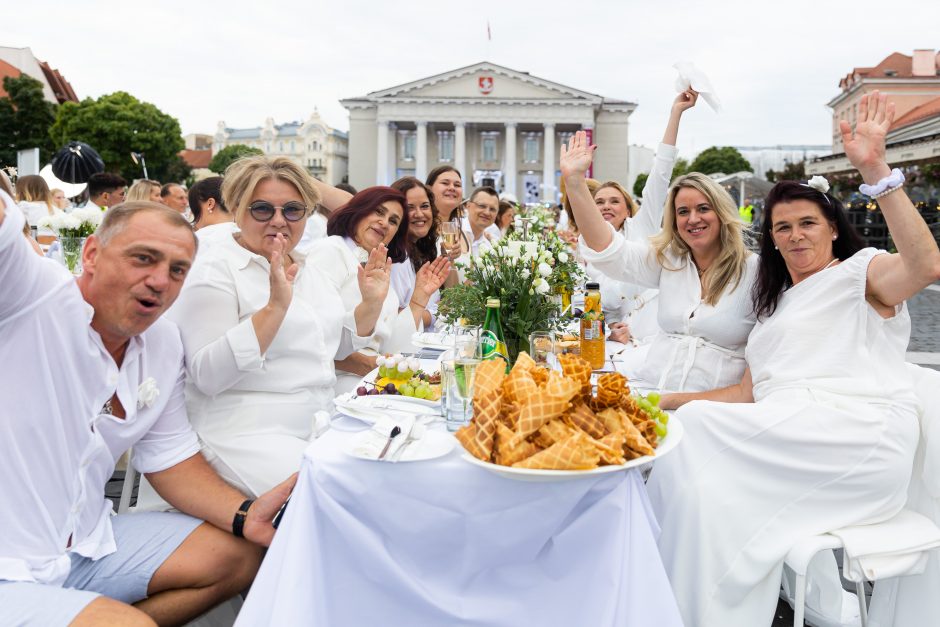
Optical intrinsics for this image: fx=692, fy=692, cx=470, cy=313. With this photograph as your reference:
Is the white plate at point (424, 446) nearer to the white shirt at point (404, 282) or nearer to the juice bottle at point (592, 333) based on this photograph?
the juice bottle at point (592, 333)

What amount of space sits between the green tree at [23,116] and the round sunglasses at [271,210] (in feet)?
144

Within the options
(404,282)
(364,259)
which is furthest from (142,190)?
(364,259)

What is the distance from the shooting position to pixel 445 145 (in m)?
64.6

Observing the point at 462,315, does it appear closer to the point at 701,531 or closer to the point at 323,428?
the point at 323,428

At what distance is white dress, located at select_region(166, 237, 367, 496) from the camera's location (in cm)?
250

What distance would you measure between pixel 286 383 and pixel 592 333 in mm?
1344

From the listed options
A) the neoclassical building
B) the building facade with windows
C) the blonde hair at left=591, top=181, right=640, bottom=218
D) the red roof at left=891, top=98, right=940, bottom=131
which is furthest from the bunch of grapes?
the building facade with windows

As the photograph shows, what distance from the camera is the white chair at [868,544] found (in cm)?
217

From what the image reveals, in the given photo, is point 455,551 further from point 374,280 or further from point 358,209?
point 358,209

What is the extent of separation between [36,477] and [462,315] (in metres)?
1.65

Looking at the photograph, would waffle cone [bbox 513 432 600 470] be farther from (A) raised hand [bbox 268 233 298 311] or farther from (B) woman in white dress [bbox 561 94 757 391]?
(B) woman in white dress [bbox 561 94 757 391]

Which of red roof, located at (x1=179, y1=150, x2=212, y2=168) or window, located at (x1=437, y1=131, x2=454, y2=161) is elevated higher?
red roof, located at (x1=179, y1=150, x2=212, y2=168)

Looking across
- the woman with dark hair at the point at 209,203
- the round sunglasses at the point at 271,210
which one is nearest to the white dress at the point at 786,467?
the round sunglasses at the point at 271,210

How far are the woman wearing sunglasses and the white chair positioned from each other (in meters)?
1.75
